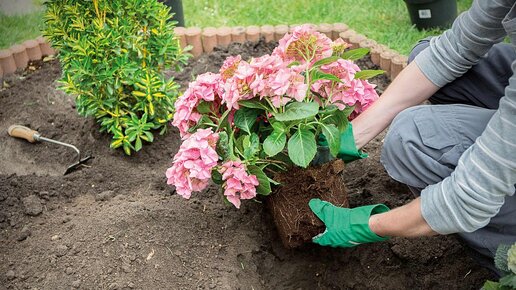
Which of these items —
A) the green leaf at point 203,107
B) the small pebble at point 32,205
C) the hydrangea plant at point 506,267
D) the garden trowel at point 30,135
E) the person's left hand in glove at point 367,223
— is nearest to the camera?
the hydrangea plant at point 506,267

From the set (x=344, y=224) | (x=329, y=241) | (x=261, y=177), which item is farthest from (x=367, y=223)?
(x=261, y=177)

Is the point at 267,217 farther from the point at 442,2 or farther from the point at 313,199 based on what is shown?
the point at 442,2

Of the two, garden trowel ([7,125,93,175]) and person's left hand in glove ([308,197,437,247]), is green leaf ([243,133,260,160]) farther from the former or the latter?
garden trowel ([7,125,93,175])

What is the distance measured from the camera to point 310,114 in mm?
2277

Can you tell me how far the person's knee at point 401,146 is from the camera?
2406mm

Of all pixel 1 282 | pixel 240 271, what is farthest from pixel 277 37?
pixel 1 282

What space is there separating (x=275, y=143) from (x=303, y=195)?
1.19 feet

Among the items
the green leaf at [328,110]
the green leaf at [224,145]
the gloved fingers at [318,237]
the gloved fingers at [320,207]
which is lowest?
the gloved fingers at [318,237]

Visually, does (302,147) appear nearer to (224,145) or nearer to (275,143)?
(275,143)

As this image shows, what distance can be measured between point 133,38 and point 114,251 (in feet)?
3.65

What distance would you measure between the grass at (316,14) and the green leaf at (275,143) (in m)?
2.24

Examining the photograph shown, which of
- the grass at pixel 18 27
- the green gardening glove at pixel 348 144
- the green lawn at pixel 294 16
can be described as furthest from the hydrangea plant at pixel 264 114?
the grass at pixel 18 27

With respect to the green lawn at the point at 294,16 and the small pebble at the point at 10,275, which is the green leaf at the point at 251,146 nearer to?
the small pebble at the point at 10,275

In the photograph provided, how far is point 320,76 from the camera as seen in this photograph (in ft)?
7.82
